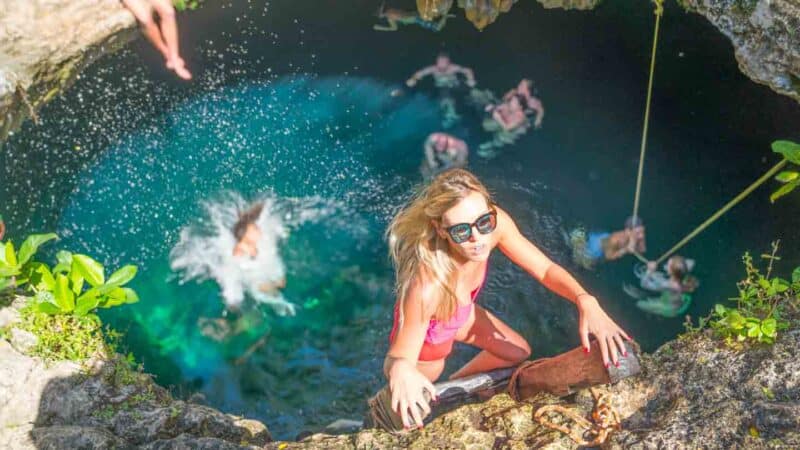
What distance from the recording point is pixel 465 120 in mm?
7457

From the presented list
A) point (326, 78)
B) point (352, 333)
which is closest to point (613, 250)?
point (352, 333)

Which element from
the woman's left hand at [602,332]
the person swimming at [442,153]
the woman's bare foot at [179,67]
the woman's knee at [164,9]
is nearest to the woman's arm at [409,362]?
the woman's left hand at [602,332]

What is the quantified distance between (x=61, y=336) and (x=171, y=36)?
405cm

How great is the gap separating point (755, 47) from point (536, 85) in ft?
8.90

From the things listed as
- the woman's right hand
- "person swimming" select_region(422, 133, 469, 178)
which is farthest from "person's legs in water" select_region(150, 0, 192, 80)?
the woman's right hand

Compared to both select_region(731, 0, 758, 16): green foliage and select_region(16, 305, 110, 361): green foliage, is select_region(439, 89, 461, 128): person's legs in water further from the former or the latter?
select_region(16, 305, 110, 361): green foliage

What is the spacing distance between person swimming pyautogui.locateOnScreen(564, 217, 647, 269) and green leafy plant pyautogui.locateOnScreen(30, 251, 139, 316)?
12.8ft

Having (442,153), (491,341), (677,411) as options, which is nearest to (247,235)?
(442,153)

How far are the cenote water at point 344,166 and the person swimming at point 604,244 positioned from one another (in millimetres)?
104

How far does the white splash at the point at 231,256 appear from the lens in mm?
6438

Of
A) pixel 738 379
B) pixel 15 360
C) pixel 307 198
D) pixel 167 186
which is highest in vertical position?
pixel 167 186

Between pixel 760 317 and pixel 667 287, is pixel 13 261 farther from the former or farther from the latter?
pixel 667 287

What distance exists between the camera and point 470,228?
131 inches

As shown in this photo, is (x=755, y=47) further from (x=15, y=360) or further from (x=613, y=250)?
(x=15, y=360)
